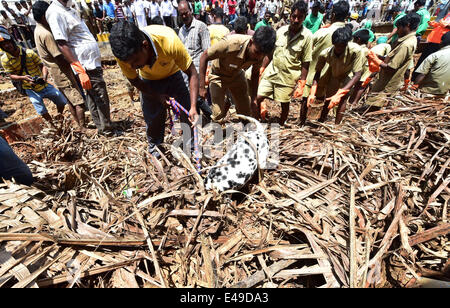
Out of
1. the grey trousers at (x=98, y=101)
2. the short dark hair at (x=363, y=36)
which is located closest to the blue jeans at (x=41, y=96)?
the grey trousers at (x=98, y=101)

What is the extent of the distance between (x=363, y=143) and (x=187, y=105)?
99.7 inches

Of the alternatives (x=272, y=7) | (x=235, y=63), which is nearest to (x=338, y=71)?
(x=235, y=63)

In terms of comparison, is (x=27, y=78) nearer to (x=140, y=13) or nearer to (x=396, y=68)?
(x=396, y=68)

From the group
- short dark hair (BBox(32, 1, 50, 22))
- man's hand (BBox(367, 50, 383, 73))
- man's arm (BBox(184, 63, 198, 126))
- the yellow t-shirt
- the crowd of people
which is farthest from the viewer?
man's hand (BBox(367, 50, 383, 73))

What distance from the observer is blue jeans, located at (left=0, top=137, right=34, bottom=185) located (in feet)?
6.61

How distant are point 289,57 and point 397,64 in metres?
1.90

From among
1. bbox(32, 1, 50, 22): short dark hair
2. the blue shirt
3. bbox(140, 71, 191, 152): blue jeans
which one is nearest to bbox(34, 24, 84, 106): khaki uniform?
bbox(32, 1, 50, 22): short dark hair

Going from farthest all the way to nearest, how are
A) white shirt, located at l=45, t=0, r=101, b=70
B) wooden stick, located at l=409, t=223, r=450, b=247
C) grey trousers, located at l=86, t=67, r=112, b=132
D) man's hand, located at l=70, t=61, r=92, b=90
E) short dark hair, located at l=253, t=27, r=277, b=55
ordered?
1. grey trousers, located at l=86, t=67, r=112, b=132
2. man's hand, located at l=70, t=61, r=92, b=90
3. white shirt, located at l=45, t=0, r=101, b=70
4. short dark hair, located at l=253, t=27, r=277, b=55
5. wooden stick, located at l=409, t=223, r=450, b=247

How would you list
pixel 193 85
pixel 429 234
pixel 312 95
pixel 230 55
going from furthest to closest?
pixel 312 95 < pixel 230 55 < pixel 193 85 < pixel 429 234

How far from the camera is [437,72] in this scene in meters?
3.62

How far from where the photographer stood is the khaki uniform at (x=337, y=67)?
362 centimetres

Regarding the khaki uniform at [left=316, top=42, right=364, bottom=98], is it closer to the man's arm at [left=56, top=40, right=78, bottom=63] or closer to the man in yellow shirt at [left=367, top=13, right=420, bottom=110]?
the man in yellow shirt at [left=367, top=13, right=420, bottom=110]

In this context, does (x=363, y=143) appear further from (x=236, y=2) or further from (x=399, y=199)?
(x=236, y=2)
